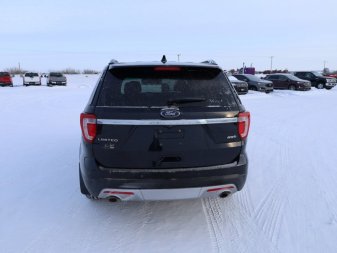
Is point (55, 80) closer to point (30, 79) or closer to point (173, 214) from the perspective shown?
point (30, 79)

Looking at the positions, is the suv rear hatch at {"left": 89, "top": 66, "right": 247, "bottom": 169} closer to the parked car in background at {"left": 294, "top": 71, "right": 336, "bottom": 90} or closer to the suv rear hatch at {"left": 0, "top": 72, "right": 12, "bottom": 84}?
the parked car in background at {"left": 294, "top": 71, "right": 336, "bottom": 90}

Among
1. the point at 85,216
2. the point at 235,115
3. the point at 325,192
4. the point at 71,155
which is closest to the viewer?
the point at 235,115

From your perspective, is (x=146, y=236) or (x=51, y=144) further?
(x=51, y=144)

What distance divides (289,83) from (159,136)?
2555cm

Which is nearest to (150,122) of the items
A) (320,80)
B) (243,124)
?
(243,124)

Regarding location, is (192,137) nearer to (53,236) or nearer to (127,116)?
(127,116)

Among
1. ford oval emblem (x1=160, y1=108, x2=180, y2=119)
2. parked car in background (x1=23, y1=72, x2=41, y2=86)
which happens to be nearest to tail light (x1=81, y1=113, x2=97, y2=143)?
ford oval emblem (x1=160, y1=108, x2=180, y2=119)

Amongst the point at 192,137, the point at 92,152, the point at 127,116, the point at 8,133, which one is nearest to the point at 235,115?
the point at 192,137

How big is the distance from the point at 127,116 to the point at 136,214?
141 cm

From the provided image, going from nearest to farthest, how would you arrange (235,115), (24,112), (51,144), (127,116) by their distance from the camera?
(127,116)
(235,115)
(51,144)
(24,112)

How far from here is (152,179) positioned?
2992 mm

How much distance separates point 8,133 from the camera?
7.87m

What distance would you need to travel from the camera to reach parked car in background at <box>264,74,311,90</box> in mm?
25622

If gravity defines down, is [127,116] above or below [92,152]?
above
